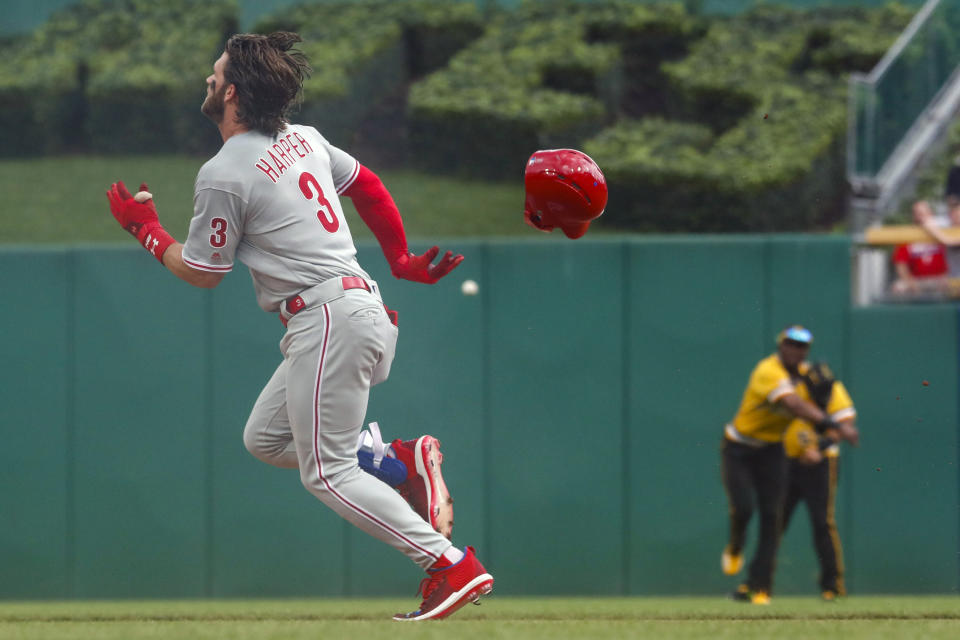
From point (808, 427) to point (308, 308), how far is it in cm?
458

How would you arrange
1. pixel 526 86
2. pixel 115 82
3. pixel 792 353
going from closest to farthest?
pixel 792 353 < pixel 526 86 < pixel 115 82

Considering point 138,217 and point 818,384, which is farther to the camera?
point 818,384

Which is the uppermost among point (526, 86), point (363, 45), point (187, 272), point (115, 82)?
point (363, 45)

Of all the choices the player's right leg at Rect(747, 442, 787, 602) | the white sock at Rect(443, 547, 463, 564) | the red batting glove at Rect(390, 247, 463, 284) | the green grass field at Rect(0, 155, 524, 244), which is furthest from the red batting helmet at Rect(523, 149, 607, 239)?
the green grass field at Rect(0, 155, 524, 244)

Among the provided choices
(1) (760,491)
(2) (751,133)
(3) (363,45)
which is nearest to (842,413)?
(1) (760,491)

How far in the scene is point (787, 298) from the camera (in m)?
8.34

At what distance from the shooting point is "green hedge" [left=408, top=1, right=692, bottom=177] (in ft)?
40.1

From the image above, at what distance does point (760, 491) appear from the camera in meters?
7.49

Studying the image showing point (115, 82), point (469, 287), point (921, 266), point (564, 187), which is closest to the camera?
point (564, 187)

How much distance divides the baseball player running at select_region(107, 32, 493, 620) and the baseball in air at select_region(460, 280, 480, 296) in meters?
4.29

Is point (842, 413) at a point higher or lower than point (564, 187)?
lower

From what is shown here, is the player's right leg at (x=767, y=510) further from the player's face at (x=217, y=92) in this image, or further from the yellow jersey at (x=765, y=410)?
the player's face at (x=217, y=92)

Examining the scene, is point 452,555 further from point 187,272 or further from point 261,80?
point 261,80

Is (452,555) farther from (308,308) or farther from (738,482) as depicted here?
(738,482)
